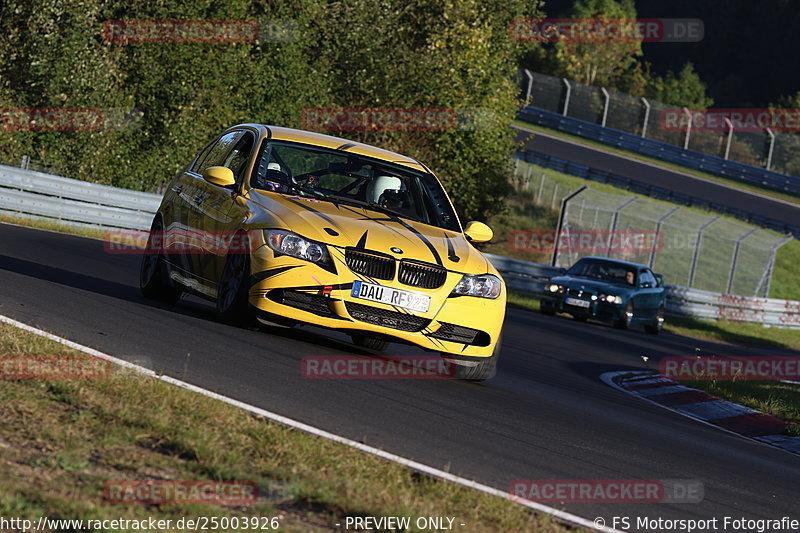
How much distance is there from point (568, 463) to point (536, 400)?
2864mm

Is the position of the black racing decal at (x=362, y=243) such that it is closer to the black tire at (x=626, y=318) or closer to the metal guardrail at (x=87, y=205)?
the metal guardrail at (x=87, y=205)

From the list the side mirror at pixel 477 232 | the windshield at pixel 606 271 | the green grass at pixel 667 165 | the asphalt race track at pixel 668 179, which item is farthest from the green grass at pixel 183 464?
the green grass at pixel 667 165

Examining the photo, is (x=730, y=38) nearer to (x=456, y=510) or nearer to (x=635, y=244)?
(x=635, y=244)

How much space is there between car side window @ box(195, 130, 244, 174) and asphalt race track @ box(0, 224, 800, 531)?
1344 millimetres

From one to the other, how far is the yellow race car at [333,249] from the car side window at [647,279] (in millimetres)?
15154

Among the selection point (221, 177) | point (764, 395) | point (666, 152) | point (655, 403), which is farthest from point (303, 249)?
point (666, 152)

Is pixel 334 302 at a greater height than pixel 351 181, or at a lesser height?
lesser

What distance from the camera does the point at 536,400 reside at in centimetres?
947

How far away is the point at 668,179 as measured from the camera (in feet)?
167

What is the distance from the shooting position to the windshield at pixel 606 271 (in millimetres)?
24703

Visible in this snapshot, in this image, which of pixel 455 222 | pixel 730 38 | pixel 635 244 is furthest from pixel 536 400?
pixel 730 38

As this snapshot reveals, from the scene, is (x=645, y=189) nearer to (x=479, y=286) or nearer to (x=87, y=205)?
(x=87, y=205)

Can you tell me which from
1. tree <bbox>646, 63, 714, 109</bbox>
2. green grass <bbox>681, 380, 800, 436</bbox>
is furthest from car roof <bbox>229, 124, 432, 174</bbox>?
tree <bbox>646, 63, 714, 109</bbox>

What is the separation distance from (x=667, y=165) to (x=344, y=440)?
5179 cm
